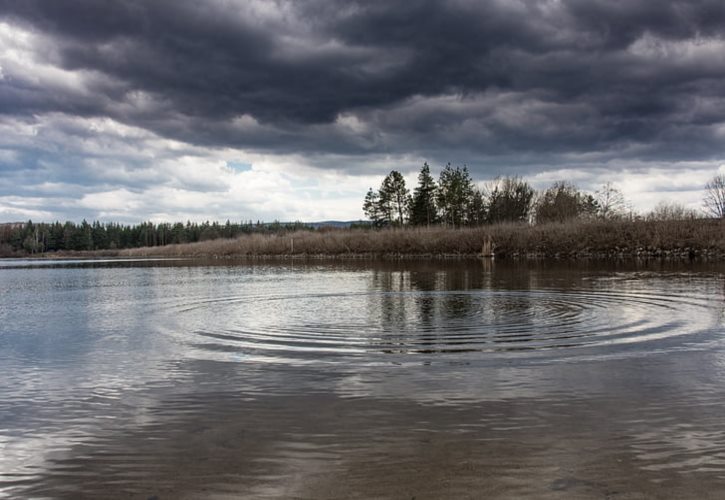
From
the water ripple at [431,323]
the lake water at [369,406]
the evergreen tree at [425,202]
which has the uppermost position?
the evergreen tree at [425,202]

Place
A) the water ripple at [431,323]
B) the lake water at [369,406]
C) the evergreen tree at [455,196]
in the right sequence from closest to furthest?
the lake water at [369,406], the water ripple at [431,323], the evergreen tree at [455,196]

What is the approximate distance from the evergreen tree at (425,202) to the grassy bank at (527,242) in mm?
42394

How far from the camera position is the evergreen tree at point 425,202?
116688mm

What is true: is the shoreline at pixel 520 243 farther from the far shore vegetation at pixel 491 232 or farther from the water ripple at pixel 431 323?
the water ripple at pixel 431 323

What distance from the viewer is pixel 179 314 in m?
16.8

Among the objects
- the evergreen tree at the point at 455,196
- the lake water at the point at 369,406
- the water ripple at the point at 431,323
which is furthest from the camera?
the evergreen tree at the point at 455,196

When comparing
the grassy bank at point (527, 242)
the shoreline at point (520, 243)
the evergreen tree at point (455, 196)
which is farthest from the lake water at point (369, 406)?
the evergreen tree at point (455, 196)

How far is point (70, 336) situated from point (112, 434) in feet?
25.8

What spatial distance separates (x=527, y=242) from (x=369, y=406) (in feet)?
187

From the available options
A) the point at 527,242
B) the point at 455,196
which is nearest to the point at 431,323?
the point at 527,242

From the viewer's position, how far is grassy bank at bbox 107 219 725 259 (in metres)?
53.4

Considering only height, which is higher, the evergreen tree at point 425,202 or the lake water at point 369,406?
the evergreen tree at point 425,202

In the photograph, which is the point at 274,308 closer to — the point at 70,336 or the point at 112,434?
the point at 70,336

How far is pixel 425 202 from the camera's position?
385 feet
